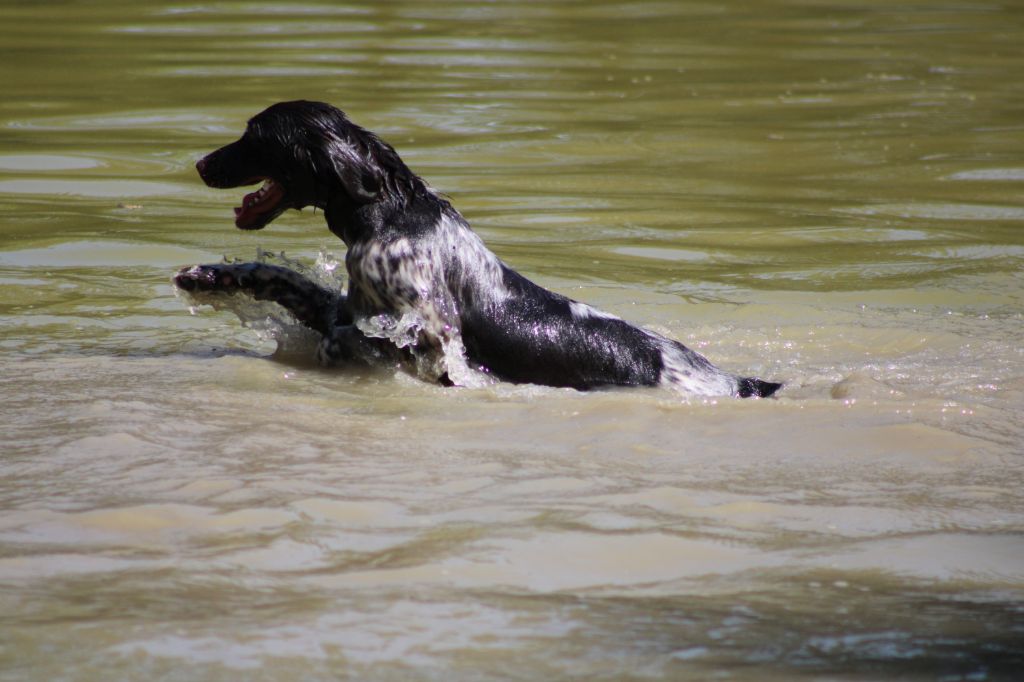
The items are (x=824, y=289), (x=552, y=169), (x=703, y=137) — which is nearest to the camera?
(x=824, y=289)

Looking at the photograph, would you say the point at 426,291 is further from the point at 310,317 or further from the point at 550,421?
the point at 550,421

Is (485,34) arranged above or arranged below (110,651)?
above

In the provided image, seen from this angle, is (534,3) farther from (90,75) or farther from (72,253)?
(72,253)

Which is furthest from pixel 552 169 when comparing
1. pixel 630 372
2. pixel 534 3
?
pixel 534 3

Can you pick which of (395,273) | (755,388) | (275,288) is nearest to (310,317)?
(275,288)

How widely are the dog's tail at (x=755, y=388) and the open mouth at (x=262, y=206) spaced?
206 cm

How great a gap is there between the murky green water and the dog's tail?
0.34 feet

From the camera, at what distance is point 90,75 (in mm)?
13734

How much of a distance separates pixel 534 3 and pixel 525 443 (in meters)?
14.0

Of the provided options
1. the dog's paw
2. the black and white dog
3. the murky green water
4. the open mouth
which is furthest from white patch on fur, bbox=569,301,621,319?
the dog's paw

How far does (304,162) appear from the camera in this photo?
243 inches

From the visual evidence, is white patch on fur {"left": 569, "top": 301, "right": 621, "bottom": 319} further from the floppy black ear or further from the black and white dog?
the floppy black ear

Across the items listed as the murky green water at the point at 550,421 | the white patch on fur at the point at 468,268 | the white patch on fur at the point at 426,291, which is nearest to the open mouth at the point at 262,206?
the white patch on fur at the point at 426,291

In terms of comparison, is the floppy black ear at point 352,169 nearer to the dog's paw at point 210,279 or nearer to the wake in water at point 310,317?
the wake in water at point 310,317
